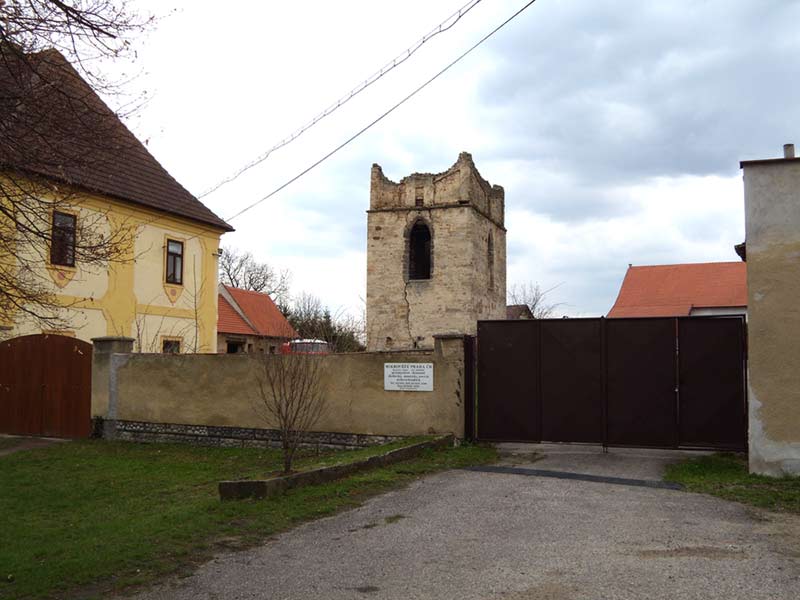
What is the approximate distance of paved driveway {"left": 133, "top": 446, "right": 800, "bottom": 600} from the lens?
5480 mm

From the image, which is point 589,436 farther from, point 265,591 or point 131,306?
point 131,306

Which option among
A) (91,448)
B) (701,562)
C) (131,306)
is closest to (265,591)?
(701,562)

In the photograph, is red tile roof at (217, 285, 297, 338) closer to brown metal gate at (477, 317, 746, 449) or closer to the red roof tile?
the red roof tile

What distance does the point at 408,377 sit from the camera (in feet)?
43.9

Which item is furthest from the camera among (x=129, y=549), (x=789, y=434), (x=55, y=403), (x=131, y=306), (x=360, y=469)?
(x=131, y=306)

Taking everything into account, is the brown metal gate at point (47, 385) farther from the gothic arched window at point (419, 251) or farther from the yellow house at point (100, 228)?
the gothic arched window at point (419, 251)

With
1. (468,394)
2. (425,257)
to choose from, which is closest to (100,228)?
(468,394)

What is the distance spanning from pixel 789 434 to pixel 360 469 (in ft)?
18.9

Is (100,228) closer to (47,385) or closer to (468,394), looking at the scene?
(47,385)

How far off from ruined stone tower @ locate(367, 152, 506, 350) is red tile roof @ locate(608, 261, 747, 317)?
23.9 ft

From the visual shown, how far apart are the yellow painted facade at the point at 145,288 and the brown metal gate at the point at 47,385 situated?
1.12 meters

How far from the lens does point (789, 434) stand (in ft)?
32.3

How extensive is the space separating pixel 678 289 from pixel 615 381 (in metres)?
27.2

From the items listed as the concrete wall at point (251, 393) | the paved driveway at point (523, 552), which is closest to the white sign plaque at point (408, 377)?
the concrete wall at point (251, 393)
